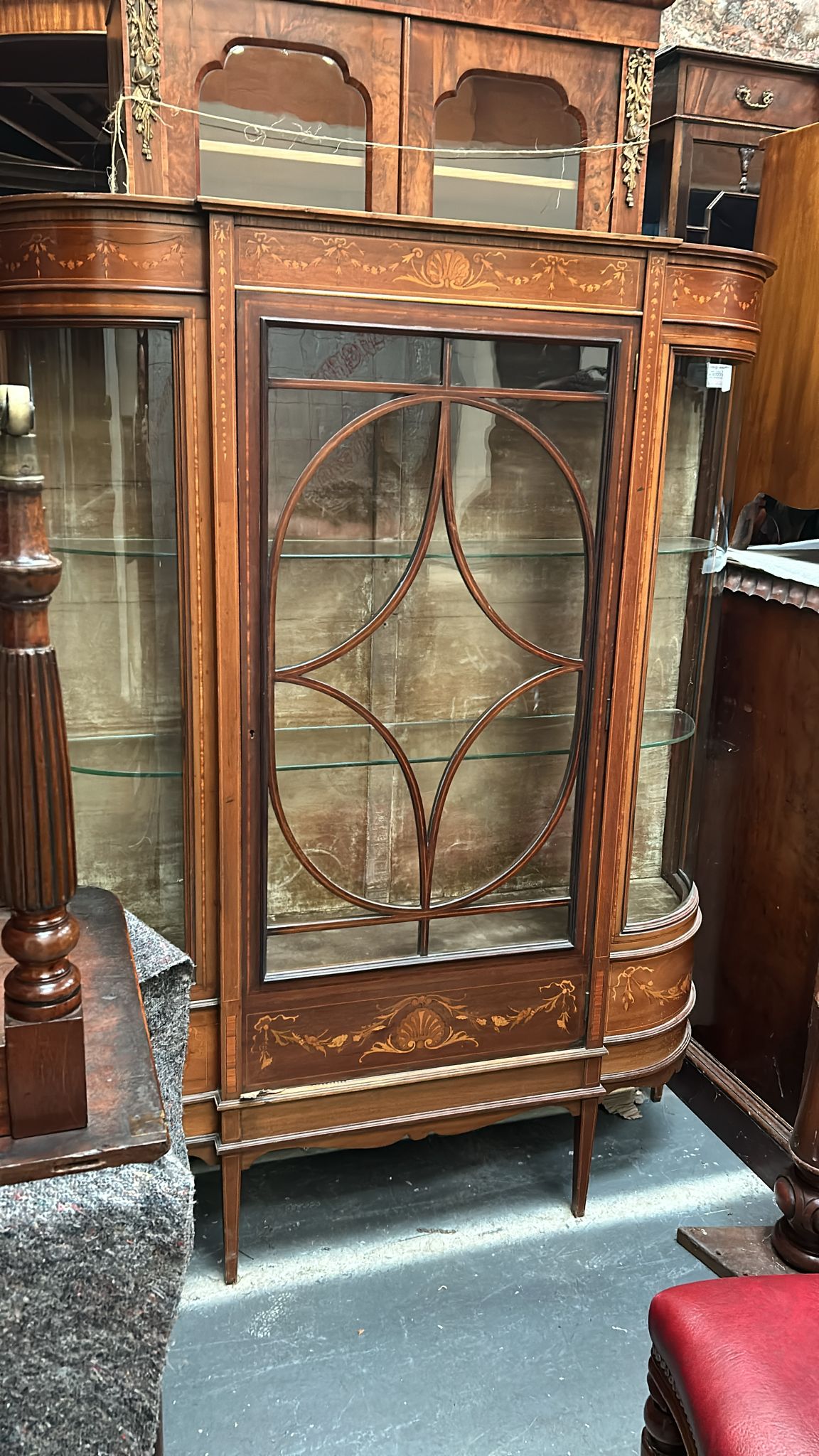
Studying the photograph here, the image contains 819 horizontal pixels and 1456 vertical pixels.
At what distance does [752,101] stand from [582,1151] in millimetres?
2041

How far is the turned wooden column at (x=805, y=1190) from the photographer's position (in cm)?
118

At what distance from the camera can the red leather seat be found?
37.2 inches

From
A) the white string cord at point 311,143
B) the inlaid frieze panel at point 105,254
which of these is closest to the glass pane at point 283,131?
the white string cord at point 311,143

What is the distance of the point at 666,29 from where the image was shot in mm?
2324

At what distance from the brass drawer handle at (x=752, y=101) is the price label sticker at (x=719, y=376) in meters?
0.80

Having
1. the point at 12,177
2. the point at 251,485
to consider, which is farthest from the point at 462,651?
the point at 12,177

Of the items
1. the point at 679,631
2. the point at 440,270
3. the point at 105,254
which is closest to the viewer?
the point at 105,254

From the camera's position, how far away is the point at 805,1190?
1.18 meters

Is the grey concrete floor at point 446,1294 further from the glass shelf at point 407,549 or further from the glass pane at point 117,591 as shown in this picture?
the glass shelf at point 407,549

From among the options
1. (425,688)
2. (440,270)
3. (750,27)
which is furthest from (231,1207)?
(750,27)

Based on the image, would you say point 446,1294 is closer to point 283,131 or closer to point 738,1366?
point 738,1366

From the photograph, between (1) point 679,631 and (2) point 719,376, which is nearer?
(2) point 719,376

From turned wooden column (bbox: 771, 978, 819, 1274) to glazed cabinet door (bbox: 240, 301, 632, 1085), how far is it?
617 mm

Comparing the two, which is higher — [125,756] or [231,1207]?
[125,756]
